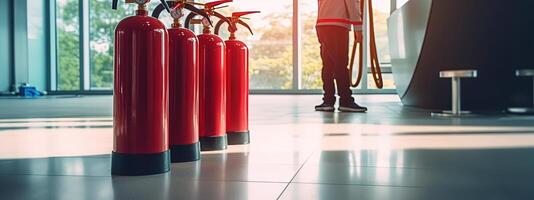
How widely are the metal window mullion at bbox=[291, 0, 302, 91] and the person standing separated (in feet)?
20.4

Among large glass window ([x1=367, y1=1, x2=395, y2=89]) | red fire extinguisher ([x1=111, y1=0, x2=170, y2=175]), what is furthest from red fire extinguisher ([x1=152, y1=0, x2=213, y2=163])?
large glass window ([x1=367, y1=1, x2=395, y2=89])

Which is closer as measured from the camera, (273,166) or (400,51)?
(273,166)

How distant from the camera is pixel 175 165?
4.55 feet

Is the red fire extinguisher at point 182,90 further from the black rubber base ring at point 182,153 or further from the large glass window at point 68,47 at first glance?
the large glass window at point 68,47

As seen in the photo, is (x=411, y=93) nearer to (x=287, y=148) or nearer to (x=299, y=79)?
(x=287, y=148)

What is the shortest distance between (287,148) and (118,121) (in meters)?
0.69

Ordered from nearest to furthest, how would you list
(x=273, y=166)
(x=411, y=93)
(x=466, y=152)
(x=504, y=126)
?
(x=273, y=166)
(x=466, y=152)
(x=504, y=126)
(x=411, y=93)

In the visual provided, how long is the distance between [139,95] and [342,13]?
2883mm

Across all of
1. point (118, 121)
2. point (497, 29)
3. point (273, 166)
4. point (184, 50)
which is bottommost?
point (273, 166)

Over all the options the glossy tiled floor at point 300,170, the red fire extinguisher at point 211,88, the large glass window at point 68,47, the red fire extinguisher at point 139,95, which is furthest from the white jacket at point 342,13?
the large glass window at point 68,47

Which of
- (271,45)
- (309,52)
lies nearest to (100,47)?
(271,45)

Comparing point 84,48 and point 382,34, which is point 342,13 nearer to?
point 382,34

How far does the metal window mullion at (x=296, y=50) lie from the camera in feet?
34.4

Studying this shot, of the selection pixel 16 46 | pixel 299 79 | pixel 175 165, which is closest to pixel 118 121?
pixel 175 165
